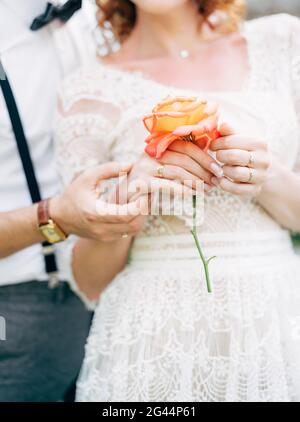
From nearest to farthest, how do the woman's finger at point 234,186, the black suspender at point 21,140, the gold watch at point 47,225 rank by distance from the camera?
the woman's finger at point 234,186, the gold watch at point 47,225, the black suspender at point 21,140

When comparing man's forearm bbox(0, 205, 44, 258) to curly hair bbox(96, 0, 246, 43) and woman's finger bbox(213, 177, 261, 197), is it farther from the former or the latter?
curly hair bbox(96, 0, 246, 43)

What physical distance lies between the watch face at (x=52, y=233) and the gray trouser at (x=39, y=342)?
23 centimetres

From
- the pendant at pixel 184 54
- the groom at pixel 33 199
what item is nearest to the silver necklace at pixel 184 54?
the pendant at pixel 184 54

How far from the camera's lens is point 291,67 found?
1.00 metres

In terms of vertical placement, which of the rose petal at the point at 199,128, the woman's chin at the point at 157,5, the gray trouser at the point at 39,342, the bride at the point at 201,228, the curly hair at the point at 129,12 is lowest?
the gray trouser at the point at 39,342

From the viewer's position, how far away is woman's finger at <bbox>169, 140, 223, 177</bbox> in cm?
77

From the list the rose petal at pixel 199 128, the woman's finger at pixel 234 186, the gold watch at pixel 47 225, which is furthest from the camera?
the gold watch at pixel 47 225

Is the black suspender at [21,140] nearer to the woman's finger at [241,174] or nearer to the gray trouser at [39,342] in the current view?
the gray trouser at [39,342]

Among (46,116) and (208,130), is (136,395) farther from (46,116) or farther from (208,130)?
(46,116)

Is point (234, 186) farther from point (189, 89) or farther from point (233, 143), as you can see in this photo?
point (189, 89)

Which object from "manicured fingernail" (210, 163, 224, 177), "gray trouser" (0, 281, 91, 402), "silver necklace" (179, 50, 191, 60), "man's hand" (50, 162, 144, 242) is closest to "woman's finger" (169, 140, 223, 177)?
"manicured fingernail" (210, 163, 224, 177)

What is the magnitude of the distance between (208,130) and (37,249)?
1.85 ft

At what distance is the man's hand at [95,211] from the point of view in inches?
33.7
